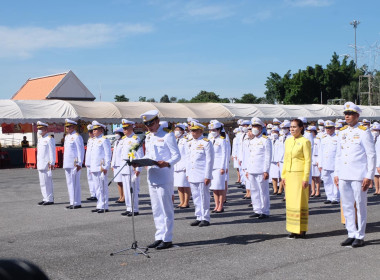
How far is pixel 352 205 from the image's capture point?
24.6 feet

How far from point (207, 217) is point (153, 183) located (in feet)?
7.54

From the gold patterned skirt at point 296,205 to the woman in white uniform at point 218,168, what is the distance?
3118 millimetres

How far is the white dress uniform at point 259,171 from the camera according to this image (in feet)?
33.7

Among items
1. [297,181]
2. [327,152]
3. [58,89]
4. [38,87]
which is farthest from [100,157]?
[38,87]

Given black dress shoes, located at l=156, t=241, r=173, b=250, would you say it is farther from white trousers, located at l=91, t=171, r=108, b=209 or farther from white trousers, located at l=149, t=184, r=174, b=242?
white trousers, located at l=91, t=171, r=108, b=209

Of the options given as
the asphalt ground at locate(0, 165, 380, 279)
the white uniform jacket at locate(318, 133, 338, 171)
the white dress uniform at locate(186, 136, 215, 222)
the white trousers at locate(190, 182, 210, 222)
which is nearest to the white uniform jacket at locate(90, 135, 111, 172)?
the asphalt ground at locate(0, 165, 380, 279)

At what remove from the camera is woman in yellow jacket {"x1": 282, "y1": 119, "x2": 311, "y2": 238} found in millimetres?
7953

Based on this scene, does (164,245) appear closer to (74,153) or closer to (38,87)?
(74,153)

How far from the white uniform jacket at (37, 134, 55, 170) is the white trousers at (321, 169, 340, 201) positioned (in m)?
7.45

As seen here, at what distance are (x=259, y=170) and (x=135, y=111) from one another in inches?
881

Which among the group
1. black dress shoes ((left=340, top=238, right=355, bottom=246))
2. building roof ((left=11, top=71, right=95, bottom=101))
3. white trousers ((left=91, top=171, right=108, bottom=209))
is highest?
building roof ((left=11, top=71, right=95, bottom=101))

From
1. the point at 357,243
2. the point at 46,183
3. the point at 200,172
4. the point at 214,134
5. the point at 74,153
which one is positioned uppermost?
the point at 214,134

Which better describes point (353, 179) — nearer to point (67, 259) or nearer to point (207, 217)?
point (207, 217)

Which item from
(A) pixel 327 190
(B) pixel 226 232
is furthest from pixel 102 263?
(A) pixel 327 190
